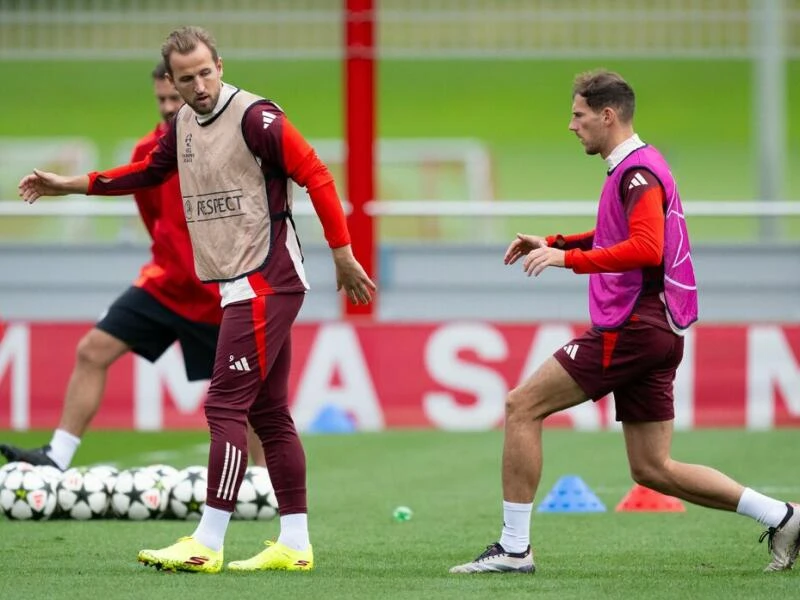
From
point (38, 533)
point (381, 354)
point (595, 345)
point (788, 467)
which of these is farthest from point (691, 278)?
point (381, 354)

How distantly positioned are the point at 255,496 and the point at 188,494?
0.32 m

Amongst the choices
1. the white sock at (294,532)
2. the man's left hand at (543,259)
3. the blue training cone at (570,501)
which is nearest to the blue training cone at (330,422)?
the blue training cone at (570,501)

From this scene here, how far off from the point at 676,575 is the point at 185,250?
11.3ft

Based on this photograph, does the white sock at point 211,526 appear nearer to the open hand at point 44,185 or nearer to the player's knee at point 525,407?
the player's knee at point 525,407

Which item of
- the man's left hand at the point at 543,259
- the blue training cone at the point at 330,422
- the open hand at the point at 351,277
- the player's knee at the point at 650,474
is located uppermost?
the man's left hand at the point at 543,259

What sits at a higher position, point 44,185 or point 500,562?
point 44,185

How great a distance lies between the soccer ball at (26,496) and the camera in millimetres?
8008

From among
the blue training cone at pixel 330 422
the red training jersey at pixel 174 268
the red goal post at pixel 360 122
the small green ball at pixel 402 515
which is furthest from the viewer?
the red goal post at pixel 360 122

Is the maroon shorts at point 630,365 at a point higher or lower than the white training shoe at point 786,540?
higher

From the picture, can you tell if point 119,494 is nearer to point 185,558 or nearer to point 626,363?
point 185,558

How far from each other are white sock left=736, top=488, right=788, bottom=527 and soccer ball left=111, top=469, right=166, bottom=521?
295 cm

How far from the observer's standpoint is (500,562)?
6.38 metres

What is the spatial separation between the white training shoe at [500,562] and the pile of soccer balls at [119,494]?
1.86m

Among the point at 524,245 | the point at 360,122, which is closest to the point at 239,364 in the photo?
the point at 524,245
